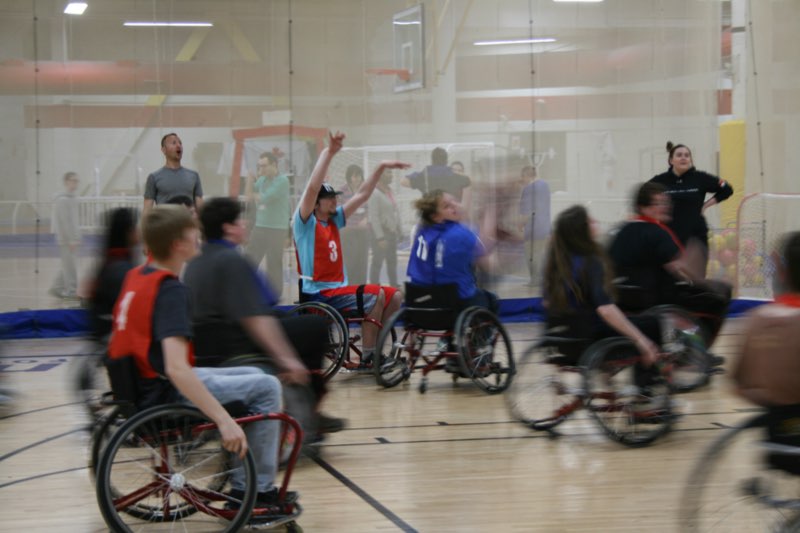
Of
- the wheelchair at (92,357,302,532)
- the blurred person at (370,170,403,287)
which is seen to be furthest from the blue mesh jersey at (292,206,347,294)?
the wheelchair at (92,357,302,532)

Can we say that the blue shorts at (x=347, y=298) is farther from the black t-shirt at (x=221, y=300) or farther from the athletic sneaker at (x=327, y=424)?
the black t-shirt at (x=221, y=300)

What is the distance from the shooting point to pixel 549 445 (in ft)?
14.7

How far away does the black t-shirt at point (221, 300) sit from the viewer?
357 centimetres

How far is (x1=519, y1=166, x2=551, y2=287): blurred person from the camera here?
907 centimetres

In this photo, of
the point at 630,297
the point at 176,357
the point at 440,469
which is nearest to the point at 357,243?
the point at 630,297

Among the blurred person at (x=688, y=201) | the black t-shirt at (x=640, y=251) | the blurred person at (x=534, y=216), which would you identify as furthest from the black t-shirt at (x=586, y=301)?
the blurred person at (x=534, y=216)

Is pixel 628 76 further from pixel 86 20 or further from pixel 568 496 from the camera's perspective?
pixel 568 496

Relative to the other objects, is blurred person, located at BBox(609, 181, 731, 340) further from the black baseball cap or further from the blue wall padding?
the blue wall padding

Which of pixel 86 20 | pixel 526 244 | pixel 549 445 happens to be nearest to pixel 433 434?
pixel 549 445

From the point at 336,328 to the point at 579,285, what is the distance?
6.42 feet

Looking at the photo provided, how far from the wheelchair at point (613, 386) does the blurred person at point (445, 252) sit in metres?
1.18

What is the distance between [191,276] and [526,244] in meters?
5.68

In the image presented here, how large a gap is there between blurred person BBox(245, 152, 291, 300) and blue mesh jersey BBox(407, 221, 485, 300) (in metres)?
2.95

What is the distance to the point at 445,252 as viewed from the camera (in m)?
5.71
